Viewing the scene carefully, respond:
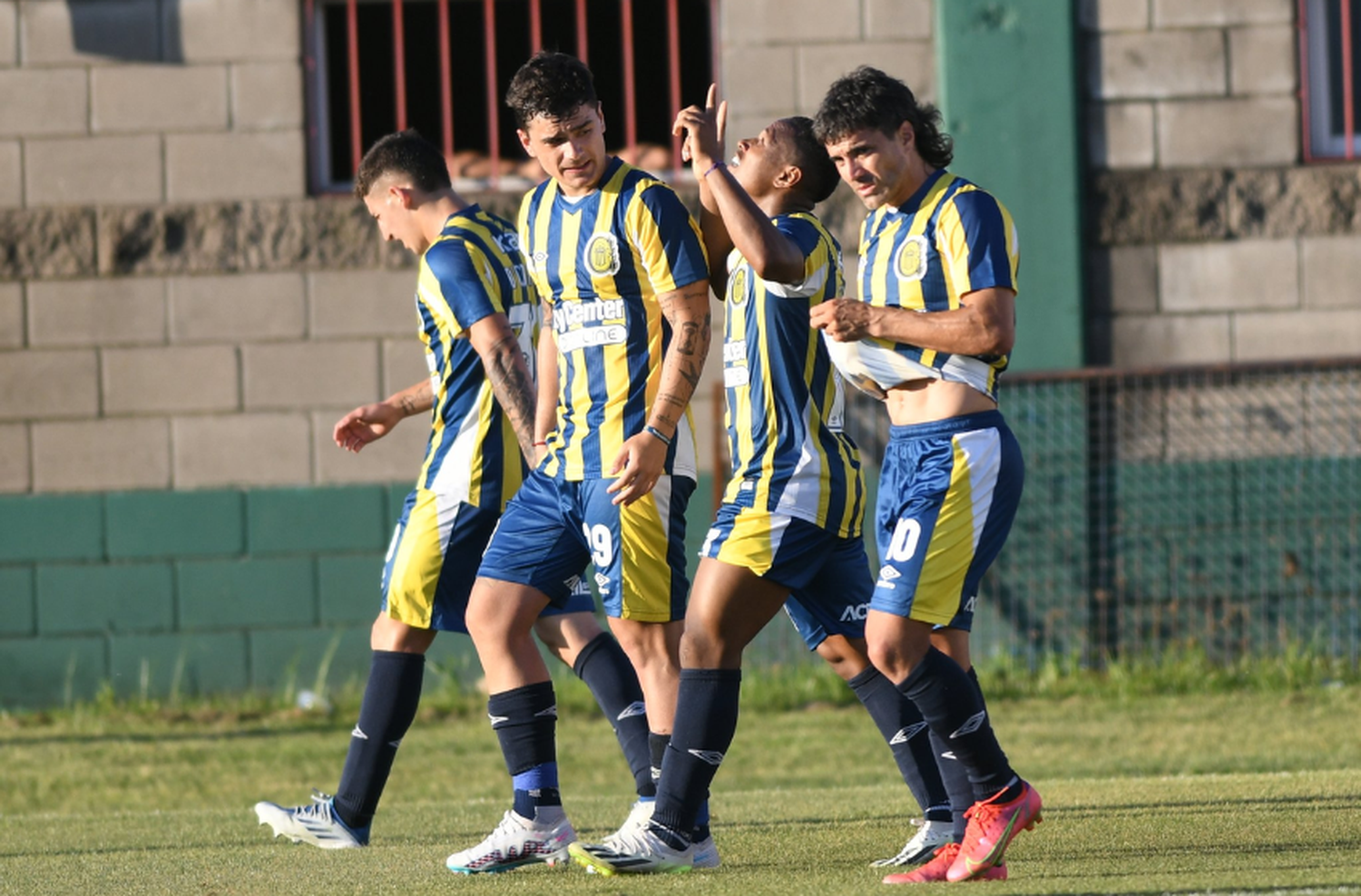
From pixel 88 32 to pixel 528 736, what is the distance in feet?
21.0

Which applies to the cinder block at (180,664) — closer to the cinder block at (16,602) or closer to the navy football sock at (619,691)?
the cinder block at (16,602)

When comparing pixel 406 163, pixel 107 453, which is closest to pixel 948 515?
pixel 406 163

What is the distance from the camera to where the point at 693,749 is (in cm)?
425

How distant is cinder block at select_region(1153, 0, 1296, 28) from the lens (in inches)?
369

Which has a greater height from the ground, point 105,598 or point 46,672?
point 105,598

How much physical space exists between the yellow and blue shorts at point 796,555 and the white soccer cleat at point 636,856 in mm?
732

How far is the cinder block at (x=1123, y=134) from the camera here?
30.8 feet

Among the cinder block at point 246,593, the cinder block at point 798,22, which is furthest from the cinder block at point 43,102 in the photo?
the cinder block at point 798,22

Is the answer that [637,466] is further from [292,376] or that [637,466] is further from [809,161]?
[292,376]

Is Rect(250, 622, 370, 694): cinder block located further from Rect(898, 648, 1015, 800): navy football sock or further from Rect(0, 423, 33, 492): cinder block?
Rect(898, 648, 1015, 800): navy football sock

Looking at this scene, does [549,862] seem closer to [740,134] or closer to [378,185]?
[378,185]

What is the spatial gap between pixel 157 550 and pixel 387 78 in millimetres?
3036

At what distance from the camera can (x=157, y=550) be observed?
9.41 m

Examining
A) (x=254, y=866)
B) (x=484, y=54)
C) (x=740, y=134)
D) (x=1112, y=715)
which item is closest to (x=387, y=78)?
(x=484, y=54)
